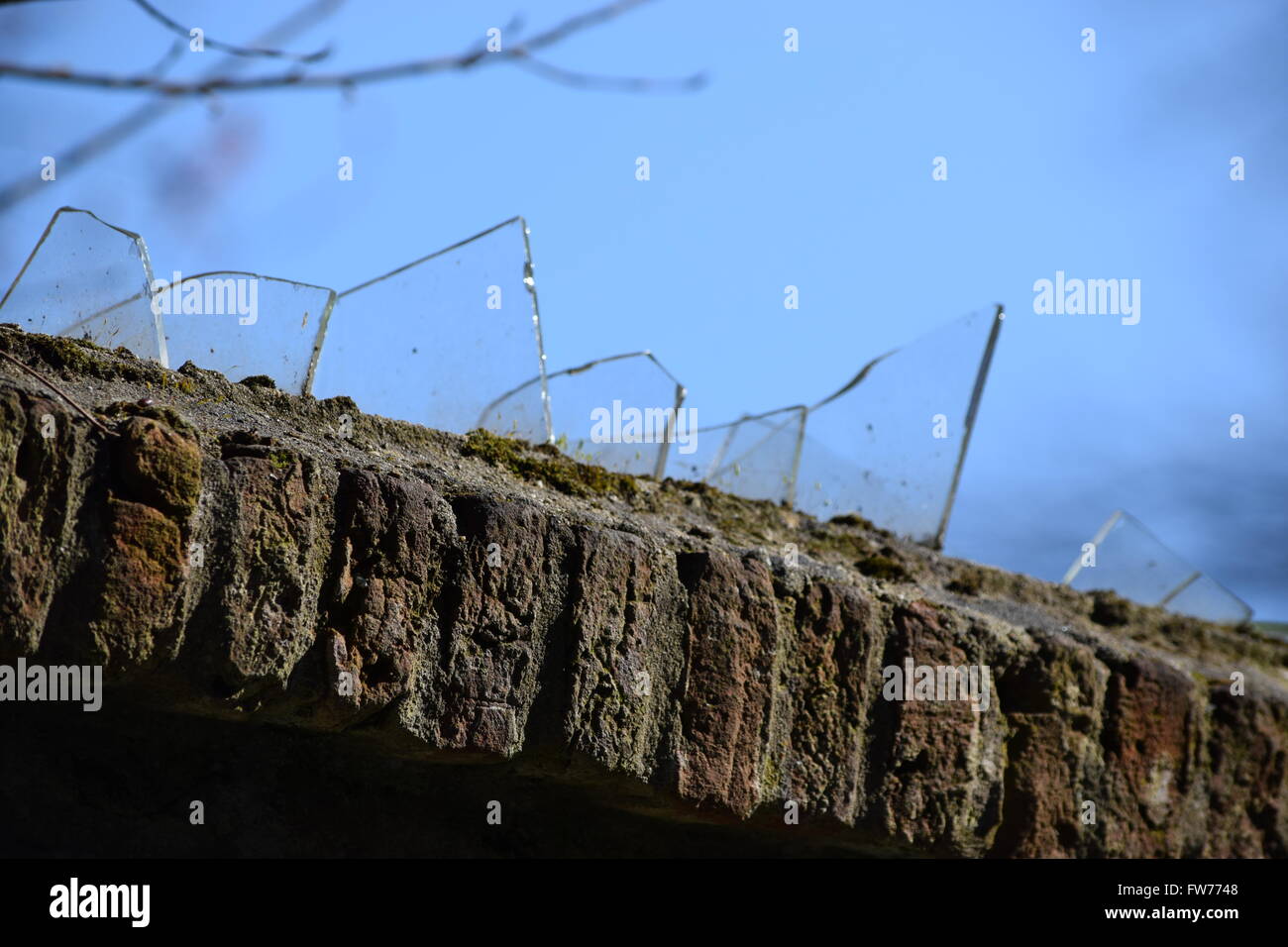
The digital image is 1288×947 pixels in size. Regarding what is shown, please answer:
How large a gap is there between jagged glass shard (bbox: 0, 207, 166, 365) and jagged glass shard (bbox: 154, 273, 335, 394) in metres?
0.06

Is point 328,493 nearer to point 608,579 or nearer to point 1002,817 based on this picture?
point 608,579

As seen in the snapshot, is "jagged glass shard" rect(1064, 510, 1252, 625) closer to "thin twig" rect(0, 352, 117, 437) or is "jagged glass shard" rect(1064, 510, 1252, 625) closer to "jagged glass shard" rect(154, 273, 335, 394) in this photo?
"jagged glass shard" rect(154, 273, 335, 394)

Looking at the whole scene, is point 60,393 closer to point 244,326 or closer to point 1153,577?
point 244,326

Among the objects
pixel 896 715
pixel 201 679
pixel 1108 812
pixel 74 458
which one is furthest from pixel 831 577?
pixel 74 458

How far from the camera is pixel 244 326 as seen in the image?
2.65 m

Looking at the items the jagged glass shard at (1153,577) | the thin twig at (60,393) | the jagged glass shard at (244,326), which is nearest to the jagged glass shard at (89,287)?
the jagged glass shard at (244,326)

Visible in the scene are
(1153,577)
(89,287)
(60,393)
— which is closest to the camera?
(60,393)

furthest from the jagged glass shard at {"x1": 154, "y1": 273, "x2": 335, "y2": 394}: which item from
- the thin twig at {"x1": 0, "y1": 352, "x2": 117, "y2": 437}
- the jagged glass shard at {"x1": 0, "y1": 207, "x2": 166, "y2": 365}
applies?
the thin twig at {"x1": 0, "y1": 352, "x2": 117, "y2": 437}

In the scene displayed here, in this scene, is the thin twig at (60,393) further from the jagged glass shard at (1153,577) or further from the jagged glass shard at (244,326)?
the jagged glass shard at (1153,577)

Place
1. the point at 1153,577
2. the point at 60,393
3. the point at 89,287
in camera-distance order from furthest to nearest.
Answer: the point at 1153,577, the point at 89,287, the point at 60,393

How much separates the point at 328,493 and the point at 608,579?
586 millimetres

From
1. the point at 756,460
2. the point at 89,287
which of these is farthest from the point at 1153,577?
the point at 89,287

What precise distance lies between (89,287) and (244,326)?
325 millimetres

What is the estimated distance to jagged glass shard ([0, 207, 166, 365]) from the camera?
234cm
